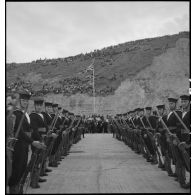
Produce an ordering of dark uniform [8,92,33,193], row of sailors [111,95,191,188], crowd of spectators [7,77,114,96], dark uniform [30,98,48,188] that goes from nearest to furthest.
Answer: dark uniform [8,92,33,193], row of sailors [111,95,191,188], dark uniform [30,98,48,188], crowd of spectators [7,77,114,96]

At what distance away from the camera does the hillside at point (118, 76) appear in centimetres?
6906

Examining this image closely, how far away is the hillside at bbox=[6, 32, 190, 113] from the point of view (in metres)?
69.1

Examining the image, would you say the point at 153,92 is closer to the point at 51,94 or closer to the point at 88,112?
the point at 88,112

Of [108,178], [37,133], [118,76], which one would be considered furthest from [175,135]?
[118,76]

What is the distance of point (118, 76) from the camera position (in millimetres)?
78000

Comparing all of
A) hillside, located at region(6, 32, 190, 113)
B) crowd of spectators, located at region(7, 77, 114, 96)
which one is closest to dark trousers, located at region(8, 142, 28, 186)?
hillside, located at region(6, 32, 190, 113)

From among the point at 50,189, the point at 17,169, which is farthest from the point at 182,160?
the point at 17,169

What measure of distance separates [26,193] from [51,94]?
64.3 metres

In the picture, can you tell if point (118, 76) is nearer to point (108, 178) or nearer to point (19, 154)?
point (108, 178)

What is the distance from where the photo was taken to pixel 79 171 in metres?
12.1

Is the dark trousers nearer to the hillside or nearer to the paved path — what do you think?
the paved path

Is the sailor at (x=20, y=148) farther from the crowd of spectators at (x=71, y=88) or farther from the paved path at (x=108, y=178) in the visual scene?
the crowd of spectators at (x=71, y=88)

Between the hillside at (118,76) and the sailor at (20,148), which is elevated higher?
the hillside at (118,76)

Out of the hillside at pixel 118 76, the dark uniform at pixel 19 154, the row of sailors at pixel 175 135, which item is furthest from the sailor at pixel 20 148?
the hillside at pixel 118 76
